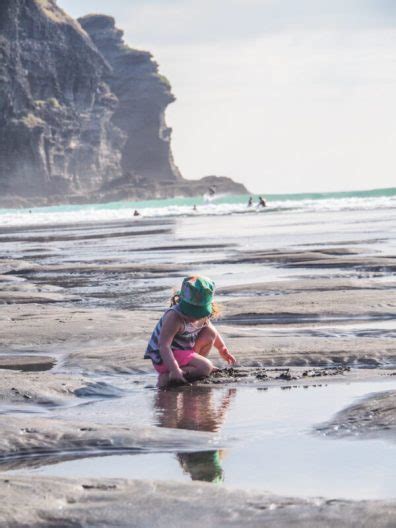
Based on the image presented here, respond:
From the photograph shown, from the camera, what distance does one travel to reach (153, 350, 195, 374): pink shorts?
843cm

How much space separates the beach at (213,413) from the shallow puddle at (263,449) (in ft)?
0.05

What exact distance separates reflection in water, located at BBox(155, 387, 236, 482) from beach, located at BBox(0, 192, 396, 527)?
1cm

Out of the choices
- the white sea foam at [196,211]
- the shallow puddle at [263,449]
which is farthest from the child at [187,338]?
the white sea foam at [196,211]

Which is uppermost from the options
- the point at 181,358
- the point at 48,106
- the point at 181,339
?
the point at 48,106

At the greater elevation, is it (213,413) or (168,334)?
(168,334)

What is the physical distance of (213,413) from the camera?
23.2 ft

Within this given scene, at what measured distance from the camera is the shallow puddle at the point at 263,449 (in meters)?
5.14

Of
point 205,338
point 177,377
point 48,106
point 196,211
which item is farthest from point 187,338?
point 48,106

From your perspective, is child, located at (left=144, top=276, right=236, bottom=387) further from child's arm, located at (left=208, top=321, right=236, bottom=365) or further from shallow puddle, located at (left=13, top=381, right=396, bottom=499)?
shallow puddle, located at (left=13, top=381, right=396, bottom=499)

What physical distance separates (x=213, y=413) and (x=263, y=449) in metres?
1.18

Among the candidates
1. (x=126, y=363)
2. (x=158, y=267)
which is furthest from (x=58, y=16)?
(x=126, y=363)

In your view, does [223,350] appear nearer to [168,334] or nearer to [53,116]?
[168,334]

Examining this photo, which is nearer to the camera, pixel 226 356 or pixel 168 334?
pixel 168 334

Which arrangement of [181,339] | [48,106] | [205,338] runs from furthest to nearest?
[48,106], [205,338], [181,339]
